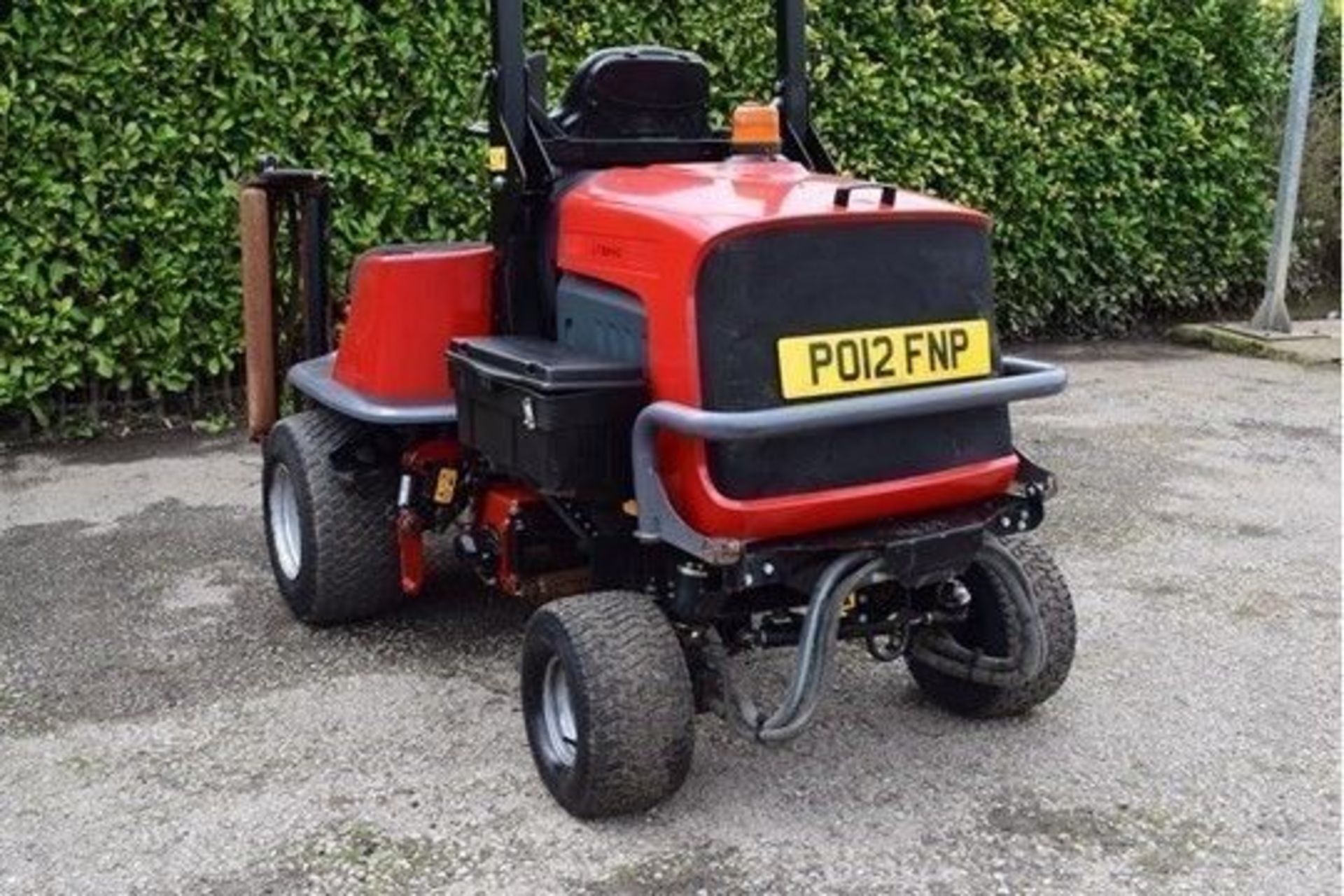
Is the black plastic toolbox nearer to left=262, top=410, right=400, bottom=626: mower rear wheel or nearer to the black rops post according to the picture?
the black rops post

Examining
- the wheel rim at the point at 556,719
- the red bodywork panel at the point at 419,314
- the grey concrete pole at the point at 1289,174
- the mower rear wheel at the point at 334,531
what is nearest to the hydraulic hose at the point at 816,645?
the wheel rim at the point at 556,719

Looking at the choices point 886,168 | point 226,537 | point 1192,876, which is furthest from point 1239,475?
point 226,537

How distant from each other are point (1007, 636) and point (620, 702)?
98 cm

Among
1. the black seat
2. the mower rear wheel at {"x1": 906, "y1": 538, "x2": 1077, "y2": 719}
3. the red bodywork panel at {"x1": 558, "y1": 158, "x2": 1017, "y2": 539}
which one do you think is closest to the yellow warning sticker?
the red bodywork panel at {"x1": 558, "y1": 158, "x2": 1017, "y2": 539}

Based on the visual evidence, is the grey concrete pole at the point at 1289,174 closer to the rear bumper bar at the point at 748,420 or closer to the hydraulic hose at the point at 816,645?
the rear bumper bar at the point at 748,420

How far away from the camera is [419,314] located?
3816mm

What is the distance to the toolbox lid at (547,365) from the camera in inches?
119

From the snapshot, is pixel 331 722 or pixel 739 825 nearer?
pixel 739 825

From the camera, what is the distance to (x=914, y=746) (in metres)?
3.42

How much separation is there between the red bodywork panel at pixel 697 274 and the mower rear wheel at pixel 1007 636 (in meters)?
0.29

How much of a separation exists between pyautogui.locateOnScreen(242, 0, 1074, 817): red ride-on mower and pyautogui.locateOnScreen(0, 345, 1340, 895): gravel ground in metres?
Result: 0.18

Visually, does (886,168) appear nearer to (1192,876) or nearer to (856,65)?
(856,65)

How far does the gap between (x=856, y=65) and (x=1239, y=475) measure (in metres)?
2.89

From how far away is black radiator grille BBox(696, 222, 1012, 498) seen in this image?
2881mm
